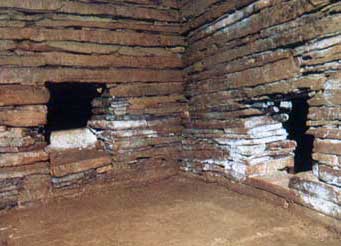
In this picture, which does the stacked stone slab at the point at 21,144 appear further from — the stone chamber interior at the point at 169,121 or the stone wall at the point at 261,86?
the stone wall at the point at 261,86

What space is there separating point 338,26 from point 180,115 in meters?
2.14

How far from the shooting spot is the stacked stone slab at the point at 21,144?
3039mm

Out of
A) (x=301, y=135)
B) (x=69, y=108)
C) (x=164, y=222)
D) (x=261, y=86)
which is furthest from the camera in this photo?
(x=301, y=135)

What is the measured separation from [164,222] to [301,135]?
2695mm

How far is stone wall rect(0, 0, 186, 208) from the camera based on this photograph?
307 centimetres

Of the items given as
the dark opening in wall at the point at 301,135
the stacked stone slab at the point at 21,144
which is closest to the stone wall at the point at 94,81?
the stacked stone slab at the point at 21,144

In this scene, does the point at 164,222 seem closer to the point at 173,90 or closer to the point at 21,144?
the point at 21,144

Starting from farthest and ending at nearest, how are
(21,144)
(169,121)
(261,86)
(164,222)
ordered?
1. (169,121)
2. (21,144)
3. (261,86)
4. (164,222)

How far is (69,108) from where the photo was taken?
4.27 meters

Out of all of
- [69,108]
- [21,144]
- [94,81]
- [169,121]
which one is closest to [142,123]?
[169,121]

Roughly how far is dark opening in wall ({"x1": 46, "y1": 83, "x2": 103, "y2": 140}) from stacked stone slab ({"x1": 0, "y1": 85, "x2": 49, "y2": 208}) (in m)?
0.62

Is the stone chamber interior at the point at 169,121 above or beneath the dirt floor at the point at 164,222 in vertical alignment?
above

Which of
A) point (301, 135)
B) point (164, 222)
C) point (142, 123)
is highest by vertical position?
point (142, 123)

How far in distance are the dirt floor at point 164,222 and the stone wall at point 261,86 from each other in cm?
26
